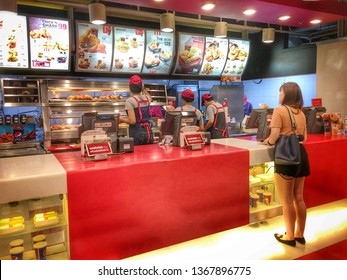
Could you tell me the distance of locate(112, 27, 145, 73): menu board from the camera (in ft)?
16.9

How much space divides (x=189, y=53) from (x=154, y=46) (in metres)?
0.74

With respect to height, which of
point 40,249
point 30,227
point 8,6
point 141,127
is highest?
point 8,6

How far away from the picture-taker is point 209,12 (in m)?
4.17

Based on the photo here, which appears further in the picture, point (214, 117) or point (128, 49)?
point (128, 49)

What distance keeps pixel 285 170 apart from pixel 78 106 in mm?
3213

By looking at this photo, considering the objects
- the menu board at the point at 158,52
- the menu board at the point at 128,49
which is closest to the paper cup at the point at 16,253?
the menu board at the point at 128,49

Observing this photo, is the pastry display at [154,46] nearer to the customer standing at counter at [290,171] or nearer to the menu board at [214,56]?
the menu board at [214,56]

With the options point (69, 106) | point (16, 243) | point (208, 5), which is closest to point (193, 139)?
point (16, 243)

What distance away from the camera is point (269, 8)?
4.06 metres

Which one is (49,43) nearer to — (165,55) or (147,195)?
(165,55)

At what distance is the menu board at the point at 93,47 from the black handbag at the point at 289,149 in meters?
3.41

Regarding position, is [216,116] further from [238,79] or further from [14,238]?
[14,238]

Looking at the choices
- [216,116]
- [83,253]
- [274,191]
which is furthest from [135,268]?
[216,116]

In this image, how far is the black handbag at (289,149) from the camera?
260 cm
